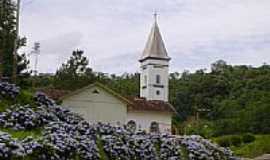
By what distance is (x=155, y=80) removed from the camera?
54.2 metres

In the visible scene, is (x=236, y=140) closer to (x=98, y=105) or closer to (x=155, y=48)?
(x=98, y=105)

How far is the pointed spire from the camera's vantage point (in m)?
54.6

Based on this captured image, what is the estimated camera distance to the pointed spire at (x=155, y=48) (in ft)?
179

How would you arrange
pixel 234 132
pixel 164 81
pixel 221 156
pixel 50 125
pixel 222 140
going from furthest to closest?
pixel 164 81 < pixel 234 132 < pixel 222 140 < pixel 221 156 < pixel 50 125

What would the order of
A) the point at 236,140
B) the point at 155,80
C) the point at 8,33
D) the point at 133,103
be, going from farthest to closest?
the point at 155,80, the point at 133,103, the point at 236,140, the point at 8,33

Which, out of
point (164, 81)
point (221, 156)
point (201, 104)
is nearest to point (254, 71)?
A: point (201, 104)

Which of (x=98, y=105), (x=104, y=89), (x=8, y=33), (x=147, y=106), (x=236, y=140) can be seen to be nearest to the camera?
(x=8, y=33)

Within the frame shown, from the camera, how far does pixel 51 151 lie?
7.73 metres

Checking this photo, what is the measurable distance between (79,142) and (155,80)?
4554 cm

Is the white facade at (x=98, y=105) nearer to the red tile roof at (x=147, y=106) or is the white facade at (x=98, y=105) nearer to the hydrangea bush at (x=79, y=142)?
the red tile roof at (x=147, y=106)

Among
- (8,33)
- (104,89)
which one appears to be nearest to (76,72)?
(104,89)

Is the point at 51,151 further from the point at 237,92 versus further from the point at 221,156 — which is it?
the point at 237,92

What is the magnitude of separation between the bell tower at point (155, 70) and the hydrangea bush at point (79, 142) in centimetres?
4150

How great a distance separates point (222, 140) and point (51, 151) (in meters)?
27.4
